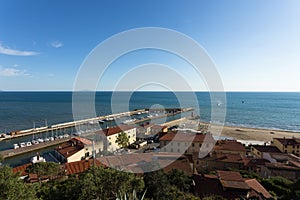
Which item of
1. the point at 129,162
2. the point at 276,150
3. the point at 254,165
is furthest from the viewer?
the point at 276,150

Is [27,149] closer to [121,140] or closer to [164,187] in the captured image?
[121,140]

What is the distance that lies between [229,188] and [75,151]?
15.0 meters

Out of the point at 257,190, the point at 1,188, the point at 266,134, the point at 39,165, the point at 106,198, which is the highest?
the point at 1,188

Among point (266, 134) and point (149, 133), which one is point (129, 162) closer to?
point (149, 133)

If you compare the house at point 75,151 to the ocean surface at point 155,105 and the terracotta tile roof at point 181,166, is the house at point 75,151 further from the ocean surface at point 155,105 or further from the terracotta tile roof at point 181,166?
the ocean surface at point 155,105

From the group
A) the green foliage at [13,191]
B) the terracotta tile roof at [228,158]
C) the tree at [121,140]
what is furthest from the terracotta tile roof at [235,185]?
the tree at [121,140]

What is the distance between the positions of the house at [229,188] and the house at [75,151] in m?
12.7

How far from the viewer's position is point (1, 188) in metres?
4.96

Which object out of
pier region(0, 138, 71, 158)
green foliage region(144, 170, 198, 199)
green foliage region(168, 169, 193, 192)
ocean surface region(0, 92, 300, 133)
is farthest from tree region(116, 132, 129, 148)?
ocean surface region(0, 92, 300, 133)

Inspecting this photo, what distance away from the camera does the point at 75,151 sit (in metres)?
19.1

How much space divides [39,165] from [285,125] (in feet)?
163

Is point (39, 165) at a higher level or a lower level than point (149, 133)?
higher

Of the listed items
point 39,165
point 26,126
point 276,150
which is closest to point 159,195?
point 39,165

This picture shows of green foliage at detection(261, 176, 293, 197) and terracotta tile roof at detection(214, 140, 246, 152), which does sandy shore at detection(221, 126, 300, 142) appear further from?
green foliage at detection(261, 176, 293, 197)
